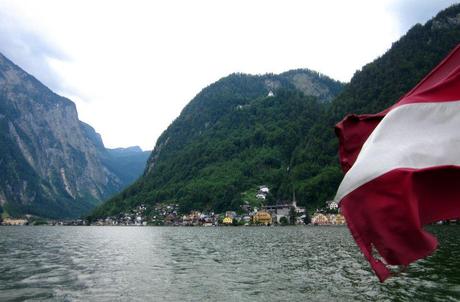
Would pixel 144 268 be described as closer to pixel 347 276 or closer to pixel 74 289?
pixel 74 289

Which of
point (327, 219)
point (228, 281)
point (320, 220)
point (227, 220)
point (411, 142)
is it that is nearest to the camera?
point (411, 142)

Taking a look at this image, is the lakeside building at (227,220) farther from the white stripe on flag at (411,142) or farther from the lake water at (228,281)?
the white stripe on flag at (411,142)

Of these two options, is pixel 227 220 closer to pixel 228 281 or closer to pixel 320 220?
pixel 320 220

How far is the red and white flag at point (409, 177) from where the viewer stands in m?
6.65

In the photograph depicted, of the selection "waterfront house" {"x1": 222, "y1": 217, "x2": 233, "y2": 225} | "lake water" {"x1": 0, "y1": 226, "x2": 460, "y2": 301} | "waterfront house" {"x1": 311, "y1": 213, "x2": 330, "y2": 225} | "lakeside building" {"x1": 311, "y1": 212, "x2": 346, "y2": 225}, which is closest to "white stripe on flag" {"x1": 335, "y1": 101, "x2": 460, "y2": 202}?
"lake water" {"x1": 0, "y1": 226, "x2": 460, "y2": 301}

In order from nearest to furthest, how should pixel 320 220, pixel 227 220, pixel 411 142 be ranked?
1. pixel 411 142
2. pixel 320 220
3. pixel 227 220

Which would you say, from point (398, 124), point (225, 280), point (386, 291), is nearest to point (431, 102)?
point (398, 124)

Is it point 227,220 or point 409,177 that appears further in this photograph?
point 227,220

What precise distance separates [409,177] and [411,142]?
709mm

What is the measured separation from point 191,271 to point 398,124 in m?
25.3

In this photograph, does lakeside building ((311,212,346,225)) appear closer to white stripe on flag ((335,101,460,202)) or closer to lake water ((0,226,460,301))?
lake water ((0,226,460,301))

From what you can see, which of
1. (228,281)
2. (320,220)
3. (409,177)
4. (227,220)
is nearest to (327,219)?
(320,220)

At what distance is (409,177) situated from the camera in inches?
267

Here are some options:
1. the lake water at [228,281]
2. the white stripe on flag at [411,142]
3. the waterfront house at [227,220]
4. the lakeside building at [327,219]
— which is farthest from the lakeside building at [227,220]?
the white stripe on flag at [411,142]
